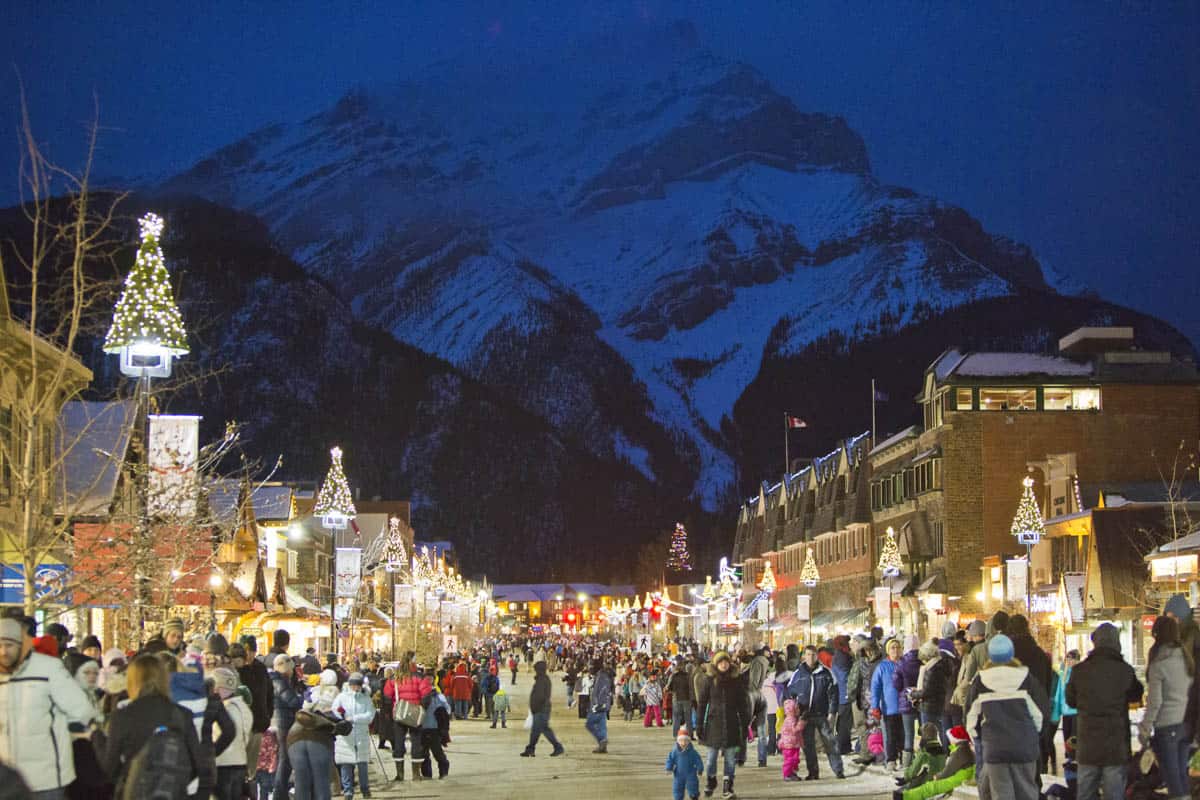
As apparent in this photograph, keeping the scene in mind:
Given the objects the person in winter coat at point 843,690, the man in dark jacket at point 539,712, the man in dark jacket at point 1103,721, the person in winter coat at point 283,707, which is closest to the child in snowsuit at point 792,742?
the person in winter coat at point 843,690

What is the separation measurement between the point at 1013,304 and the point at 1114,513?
96945 mm

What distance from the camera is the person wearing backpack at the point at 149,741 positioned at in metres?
9.92

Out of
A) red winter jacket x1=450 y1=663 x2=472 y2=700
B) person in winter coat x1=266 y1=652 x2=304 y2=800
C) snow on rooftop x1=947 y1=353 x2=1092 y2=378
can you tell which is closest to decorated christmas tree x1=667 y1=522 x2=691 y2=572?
snow on rooftop x1=947 y1=353 x2=1092 y2=378

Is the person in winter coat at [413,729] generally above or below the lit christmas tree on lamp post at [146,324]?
below

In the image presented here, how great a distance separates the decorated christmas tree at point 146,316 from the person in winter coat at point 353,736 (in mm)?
5042

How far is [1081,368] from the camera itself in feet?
209

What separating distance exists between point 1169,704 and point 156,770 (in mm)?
8408

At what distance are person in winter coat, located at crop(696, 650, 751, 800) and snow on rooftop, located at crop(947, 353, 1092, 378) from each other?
142ft

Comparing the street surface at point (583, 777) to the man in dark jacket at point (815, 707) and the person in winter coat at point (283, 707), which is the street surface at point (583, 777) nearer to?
the man in dark jacket at point (815, 707)

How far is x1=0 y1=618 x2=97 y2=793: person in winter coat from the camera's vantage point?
364 inches

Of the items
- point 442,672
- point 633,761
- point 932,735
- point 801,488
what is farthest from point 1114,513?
point 801,488

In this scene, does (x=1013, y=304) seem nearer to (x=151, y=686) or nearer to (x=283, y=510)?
(x=283, y=510)

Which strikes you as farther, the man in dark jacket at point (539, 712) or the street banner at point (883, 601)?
the street banner at point (883, 601)

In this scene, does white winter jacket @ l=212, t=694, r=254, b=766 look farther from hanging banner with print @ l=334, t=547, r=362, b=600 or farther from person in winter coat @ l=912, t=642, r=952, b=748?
hanging banner with print @ l=334, t=547, r=362, b=600
